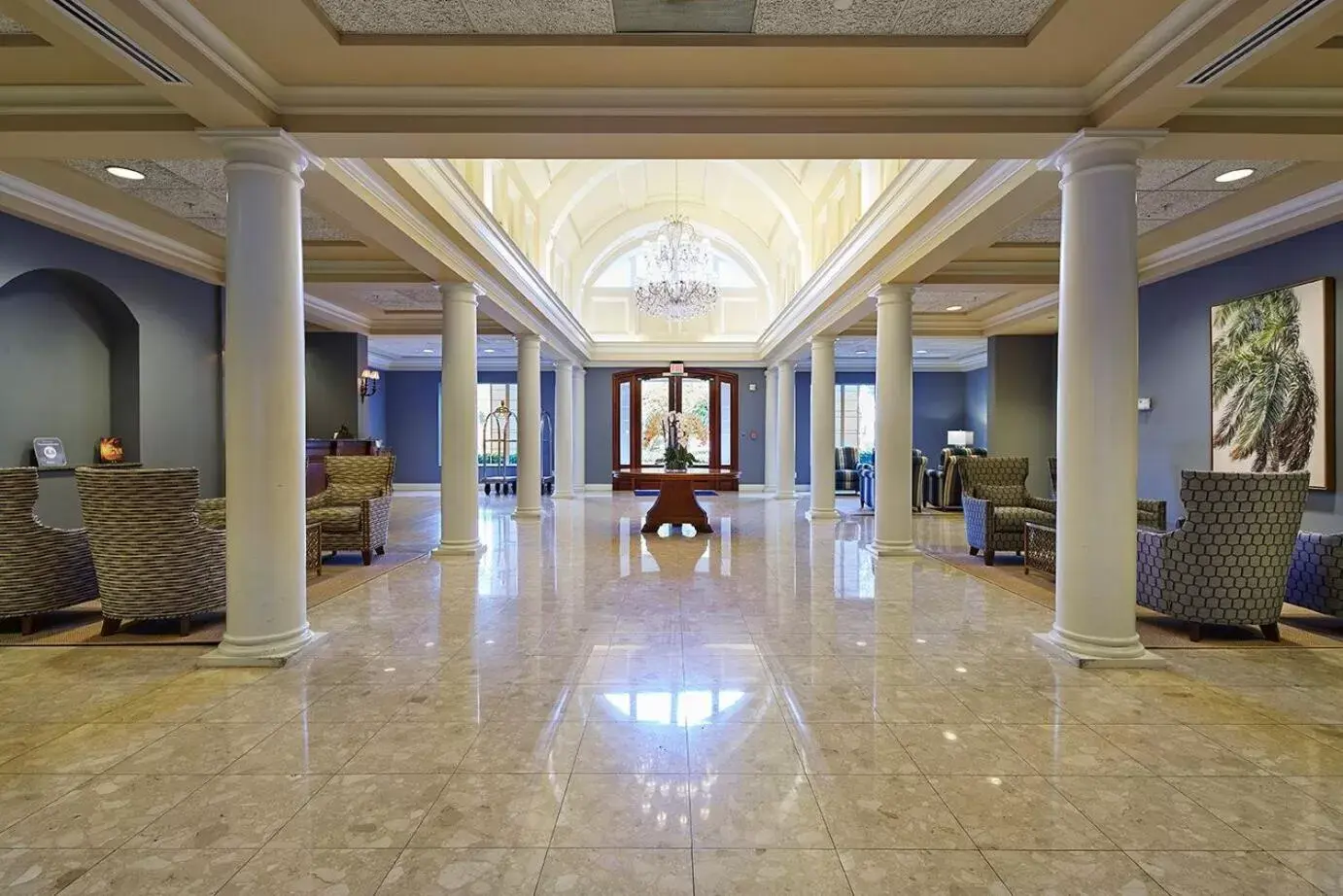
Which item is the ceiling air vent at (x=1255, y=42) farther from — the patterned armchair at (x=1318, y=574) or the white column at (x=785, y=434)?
the white column at (x=785, y=434)

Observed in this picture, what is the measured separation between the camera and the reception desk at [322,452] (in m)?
10.2

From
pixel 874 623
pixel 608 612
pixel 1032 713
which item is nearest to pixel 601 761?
pixel 1032 713

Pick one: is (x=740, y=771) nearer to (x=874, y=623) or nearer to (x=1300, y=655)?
(x=874, y=623)

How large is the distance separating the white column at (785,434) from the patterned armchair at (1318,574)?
9.30 metres

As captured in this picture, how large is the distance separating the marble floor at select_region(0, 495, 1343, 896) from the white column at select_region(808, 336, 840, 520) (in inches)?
245

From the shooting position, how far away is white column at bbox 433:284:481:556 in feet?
23.7

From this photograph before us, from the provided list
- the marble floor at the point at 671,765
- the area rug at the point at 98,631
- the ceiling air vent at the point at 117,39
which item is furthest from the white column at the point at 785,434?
the ceiling air vent at the point at 117,39

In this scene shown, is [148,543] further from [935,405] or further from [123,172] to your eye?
[935,405]

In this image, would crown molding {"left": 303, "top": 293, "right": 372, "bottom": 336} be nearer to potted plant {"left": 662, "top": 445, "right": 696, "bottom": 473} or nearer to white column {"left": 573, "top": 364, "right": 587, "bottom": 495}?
white column {"left": 573, "top": 364, "right": 587, "bottom": 495}

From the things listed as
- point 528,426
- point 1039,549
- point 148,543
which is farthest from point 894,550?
point 148,543

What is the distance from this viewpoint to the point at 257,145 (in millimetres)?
3725

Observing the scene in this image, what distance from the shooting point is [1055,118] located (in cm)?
367

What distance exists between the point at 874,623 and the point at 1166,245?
510 centimetres

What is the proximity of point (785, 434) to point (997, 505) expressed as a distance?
21.3ft
